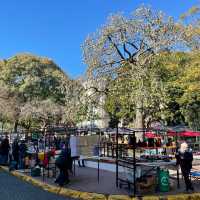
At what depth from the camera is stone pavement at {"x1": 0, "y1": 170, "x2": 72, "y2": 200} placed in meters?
12.7

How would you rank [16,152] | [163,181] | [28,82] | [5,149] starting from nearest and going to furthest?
[163,181] → [16,152] → [5,149] → [28,82]

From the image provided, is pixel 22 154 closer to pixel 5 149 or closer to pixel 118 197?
pixel 5 149

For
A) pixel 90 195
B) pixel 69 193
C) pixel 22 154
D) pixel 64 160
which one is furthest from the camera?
pixel 22 154

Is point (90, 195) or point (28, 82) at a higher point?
point (28, 82)

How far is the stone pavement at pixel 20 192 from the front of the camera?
12.7m

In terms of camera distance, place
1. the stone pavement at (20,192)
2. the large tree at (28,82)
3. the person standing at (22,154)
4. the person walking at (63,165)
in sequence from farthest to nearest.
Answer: the large tree at (28,82) → the person standing at (22,154) → the person walking at (63,165) → the stone pavement at (20,192)

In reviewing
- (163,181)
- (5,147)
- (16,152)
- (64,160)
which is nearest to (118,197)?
(163,181)

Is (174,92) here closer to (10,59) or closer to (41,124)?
(41,124)

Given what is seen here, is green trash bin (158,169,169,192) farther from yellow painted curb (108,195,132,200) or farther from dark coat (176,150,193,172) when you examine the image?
yellow painted curb (108,195,132,200)

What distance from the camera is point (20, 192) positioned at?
Answer: 45.1 feet

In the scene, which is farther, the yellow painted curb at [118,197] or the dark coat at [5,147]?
the dark coat at [5,147]

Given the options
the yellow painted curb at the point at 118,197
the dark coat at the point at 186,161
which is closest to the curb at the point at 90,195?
the yellow painted curb at the point at 118,197

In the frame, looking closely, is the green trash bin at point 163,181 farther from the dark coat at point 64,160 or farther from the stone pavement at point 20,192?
the dark coat at point 64,160

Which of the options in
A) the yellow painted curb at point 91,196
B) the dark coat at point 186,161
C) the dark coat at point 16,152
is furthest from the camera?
the dark coat at point 16,152
